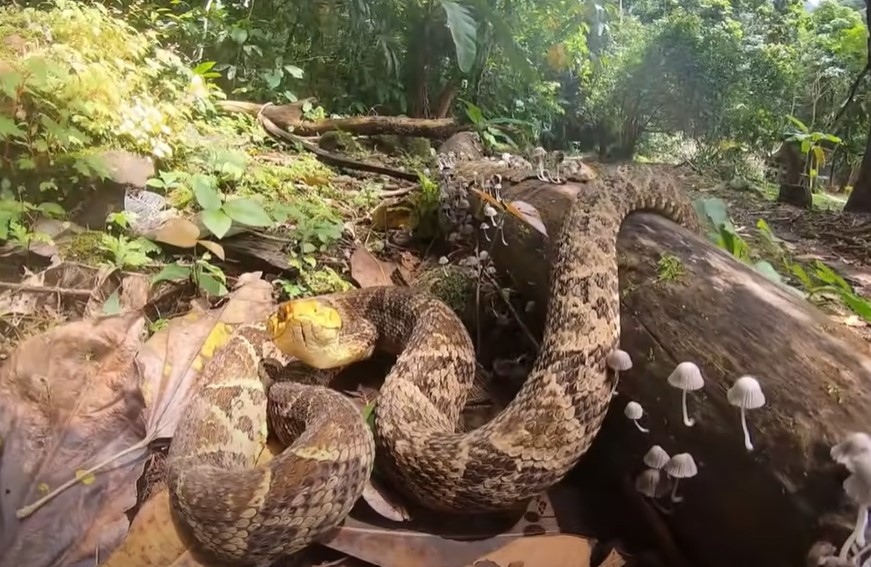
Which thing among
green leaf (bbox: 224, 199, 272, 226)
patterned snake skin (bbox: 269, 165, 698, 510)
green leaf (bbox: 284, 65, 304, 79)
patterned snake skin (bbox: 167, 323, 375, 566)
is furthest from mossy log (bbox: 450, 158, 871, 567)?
green leaf (bbox: 284, 65, 304, 79)

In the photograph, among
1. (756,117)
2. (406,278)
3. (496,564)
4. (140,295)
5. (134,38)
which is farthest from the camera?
(134,38)

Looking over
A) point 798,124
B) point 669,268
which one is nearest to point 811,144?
point 798,124

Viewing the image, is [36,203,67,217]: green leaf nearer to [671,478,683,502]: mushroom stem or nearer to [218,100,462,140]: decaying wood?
[218,100,462,140]: decaying wood

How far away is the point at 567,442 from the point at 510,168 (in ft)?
6.21

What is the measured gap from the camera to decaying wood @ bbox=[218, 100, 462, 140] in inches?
163

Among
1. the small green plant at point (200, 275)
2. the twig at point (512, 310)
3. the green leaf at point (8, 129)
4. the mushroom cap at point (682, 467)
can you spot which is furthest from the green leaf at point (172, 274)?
the mushroom cap at point (682, 467)

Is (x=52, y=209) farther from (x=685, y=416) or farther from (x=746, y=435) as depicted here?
(x=746, y=435)

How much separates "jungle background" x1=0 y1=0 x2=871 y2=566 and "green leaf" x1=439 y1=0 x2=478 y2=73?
12 mm

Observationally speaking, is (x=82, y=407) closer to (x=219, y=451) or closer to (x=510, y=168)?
(x=219, y=451)

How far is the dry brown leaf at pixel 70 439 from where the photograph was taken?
134 centimetres

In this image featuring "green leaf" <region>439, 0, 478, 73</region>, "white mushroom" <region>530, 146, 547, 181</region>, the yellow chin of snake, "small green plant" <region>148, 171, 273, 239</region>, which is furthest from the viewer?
"green leaf" <region>439, 0, 478, 73</region>

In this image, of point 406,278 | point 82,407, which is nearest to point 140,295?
point 82,407

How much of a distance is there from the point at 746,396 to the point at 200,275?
73.6 inches

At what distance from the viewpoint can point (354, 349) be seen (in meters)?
2.29
